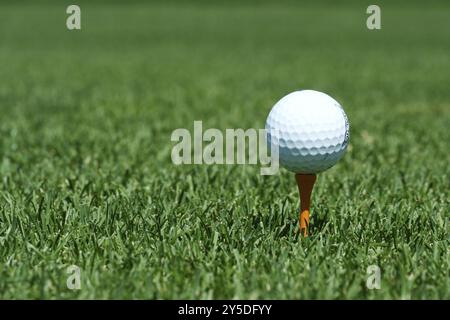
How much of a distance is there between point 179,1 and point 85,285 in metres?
39.3

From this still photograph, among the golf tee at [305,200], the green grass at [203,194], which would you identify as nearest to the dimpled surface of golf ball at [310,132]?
the golf tee at [305,200]

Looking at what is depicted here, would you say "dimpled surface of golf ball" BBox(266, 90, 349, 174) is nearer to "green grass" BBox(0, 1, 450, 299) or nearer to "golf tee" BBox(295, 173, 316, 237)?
"golf tee" BBox(295, 173, 316, 237)

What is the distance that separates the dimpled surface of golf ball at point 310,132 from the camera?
366 centimetres

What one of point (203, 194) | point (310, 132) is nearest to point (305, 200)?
point (310, 132)

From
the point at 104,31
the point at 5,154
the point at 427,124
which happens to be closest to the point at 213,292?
the point at 5,154

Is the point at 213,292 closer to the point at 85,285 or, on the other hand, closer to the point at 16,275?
the point at 85,285

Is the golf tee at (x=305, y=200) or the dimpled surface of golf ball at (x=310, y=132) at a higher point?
the dimpled surface of golf ball at (x=310, y=132)

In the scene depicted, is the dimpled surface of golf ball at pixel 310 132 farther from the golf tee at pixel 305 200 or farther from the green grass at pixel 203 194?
the green grass at pixel 203 194

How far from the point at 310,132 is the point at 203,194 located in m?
1.22

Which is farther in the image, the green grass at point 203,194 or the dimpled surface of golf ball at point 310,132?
the dimpled surface of golf ball at point 310,132

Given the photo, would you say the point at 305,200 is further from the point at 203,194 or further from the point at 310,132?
the point at 203,194

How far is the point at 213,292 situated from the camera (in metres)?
2.99

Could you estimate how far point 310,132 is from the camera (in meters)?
3.68

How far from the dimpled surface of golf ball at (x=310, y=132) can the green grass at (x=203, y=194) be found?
0.39m
